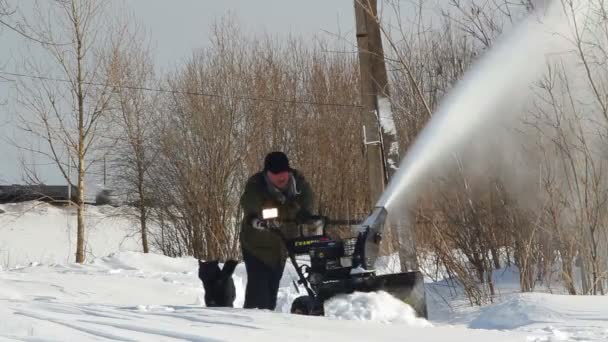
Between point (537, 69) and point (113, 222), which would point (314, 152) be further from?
point (537, 69)

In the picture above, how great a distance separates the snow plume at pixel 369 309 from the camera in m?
6.52

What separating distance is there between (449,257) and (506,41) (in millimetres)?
2464

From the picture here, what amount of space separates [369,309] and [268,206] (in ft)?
4.00

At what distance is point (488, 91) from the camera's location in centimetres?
911

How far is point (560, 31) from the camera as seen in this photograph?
880 cm

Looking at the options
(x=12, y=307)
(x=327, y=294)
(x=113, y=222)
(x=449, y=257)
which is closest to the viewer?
(x=12, y=307)

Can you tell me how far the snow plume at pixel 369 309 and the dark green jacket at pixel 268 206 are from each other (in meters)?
0.83

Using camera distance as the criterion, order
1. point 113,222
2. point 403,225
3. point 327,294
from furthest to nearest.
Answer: point 113,222
point 403,225
point 327,294

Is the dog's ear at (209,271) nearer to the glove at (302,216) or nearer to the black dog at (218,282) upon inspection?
the black dog at (218,282)

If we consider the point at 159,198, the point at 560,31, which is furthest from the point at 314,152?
the point at 560,31

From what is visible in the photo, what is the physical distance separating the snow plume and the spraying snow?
2.05 meters

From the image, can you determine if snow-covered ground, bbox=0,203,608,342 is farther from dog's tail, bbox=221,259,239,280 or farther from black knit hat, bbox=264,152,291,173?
black knit hat, bbox=264,152,291,173

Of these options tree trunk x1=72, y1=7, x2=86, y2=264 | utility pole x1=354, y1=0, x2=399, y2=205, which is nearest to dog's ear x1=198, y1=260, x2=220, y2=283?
utility pole x1=354, y1=0, x2=399, y2=205

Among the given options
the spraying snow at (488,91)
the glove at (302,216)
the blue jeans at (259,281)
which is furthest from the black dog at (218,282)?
the spraying snow at (488,91)
